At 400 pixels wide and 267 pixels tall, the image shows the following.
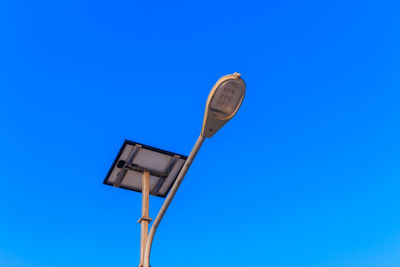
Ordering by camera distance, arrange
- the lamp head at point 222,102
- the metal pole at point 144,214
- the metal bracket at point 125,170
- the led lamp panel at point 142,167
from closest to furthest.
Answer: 1. the lamp head at point 222,102
2. the metal pole at point 144,214
3. the metal bracket at point 125,170
4. the led lamp panel at point 142,167

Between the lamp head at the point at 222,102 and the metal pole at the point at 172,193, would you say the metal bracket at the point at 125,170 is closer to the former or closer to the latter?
the metal pole at the point at 172,193

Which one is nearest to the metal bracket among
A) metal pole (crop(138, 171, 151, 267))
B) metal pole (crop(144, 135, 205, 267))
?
metal pole (crop(138, 171, 151, 267))

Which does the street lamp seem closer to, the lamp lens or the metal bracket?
the lamp lens

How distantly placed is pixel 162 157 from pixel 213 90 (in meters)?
3.37

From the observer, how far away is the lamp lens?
5.25 metres

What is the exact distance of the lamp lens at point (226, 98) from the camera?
17.2 ft

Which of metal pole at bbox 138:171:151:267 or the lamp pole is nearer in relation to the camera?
the lamp pole

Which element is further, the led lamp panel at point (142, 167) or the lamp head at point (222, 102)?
the led lamp panel at point (142, 167)

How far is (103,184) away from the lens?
8.84 metres

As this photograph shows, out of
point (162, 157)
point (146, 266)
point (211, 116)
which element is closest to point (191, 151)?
point (211, 116)

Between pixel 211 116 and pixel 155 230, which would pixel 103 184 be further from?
pixel 211 116

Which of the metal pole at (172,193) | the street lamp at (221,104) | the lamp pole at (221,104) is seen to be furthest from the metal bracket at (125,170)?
the lamp pole at (221,104)

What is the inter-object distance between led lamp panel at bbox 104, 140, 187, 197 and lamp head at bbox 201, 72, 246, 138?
9.06 feet

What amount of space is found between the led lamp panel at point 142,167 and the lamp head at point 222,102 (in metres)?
2.76
